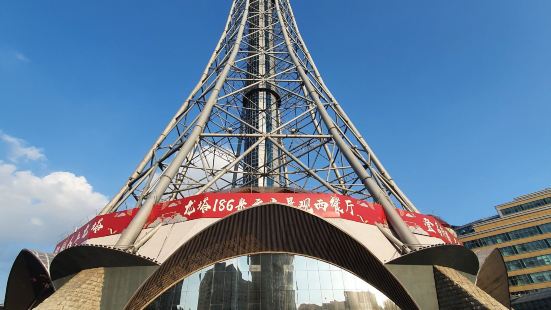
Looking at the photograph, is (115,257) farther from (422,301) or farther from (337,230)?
(422,301)

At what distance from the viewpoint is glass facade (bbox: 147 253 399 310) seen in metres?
14.5

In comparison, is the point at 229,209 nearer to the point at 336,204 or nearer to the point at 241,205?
the point at 241,205

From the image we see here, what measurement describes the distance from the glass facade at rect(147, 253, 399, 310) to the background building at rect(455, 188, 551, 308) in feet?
147

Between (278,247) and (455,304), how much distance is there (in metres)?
7.14

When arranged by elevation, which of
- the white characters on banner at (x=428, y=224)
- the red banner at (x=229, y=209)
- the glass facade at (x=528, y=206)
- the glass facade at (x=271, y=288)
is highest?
the glass facade at (x=528, y=206)

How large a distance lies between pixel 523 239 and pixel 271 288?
55574 mm

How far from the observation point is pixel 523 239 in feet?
178

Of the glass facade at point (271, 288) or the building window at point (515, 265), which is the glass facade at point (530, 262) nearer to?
the building window at point (515, 265)

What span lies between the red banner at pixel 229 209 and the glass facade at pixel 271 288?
2311mm

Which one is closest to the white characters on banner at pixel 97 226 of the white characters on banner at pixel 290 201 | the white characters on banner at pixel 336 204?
the white characters on banner at pixel 290 201

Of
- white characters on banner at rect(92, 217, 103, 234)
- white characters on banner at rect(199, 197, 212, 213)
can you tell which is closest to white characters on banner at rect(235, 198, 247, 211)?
white characters on banner at rect(199, 197, 212, 213)

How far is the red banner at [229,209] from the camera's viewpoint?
15.4m

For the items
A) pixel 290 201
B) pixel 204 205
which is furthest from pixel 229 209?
pixel 290 201

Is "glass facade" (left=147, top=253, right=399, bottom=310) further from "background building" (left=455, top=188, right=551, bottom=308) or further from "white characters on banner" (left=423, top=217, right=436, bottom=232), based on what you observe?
Answer: "background building" (left=455, top=188, right=551, bottom=308)
